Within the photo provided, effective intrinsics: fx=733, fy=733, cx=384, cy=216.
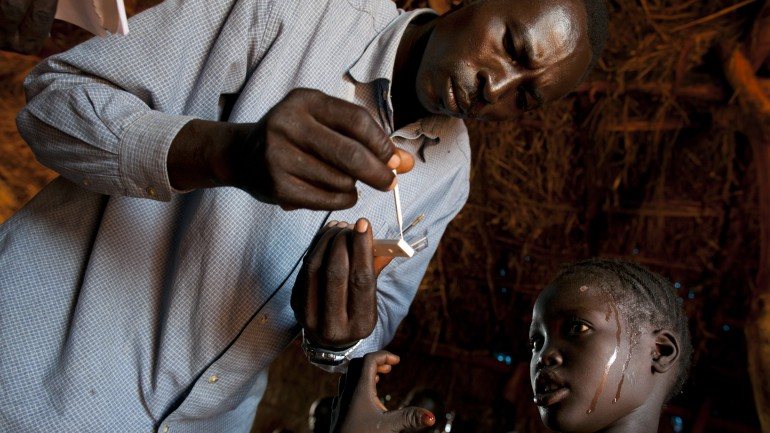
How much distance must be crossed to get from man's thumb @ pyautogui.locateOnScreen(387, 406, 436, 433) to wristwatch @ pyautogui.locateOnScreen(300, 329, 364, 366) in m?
0.25

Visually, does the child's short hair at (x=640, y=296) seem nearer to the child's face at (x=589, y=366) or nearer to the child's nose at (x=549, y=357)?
the child's face at (x=589, y=366)

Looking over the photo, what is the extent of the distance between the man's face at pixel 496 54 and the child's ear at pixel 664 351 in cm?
65

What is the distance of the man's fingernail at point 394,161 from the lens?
48.4 inches

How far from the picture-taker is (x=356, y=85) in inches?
73.3

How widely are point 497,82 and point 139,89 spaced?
0.80m

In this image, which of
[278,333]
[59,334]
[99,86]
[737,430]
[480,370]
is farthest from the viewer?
[480,370]

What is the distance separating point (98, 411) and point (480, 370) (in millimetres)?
2744

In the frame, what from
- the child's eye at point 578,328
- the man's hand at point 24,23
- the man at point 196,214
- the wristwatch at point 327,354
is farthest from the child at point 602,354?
the man's hand at point 24,23

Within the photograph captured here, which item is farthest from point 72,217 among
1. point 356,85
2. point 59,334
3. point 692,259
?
point 692,259

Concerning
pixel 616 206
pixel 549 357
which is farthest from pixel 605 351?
pixel 616 206

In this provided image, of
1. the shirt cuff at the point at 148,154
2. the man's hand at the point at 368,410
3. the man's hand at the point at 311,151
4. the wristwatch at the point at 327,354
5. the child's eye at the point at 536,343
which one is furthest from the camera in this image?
the child's eye at the point at 536,343

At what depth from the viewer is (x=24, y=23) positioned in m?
1.20

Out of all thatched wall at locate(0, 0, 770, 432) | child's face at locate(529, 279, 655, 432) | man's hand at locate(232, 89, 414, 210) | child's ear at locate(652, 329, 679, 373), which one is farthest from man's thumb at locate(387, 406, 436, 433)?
thatched wall at locate(0, 0, 770, 432)

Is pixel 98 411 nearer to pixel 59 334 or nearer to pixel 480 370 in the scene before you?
pixel 59 334
